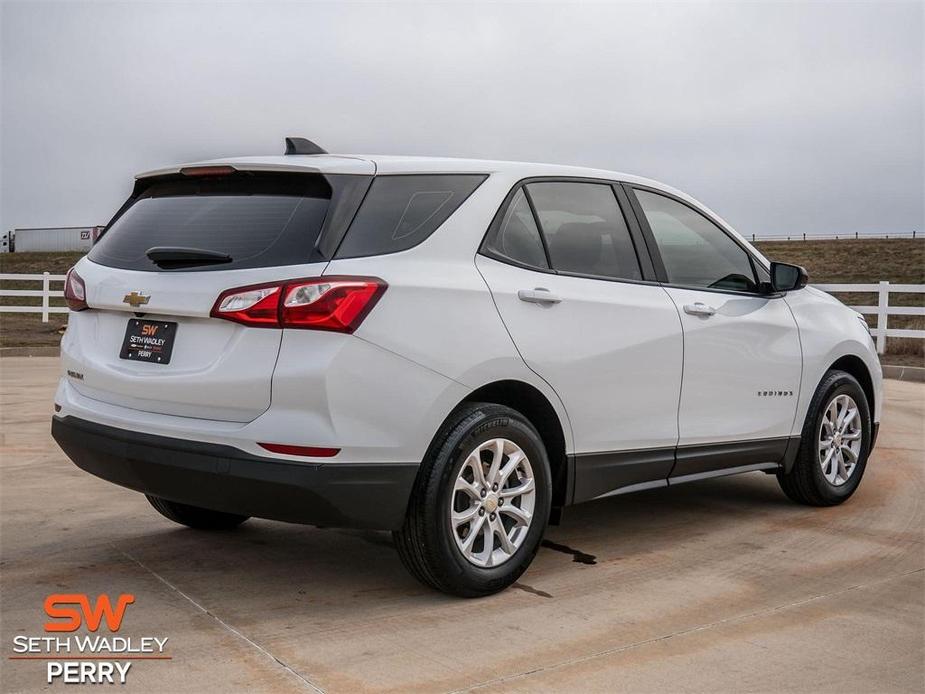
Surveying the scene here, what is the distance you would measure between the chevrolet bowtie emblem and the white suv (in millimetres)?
11

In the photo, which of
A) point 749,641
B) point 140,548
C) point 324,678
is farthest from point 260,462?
point 749,641

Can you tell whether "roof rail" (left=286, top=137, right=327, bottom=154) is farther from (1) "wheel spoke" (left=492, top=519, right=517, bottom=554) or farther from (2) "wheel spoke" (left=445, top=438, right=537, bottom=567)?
(1) "wheel spoke" (left=492, top=519, right=517, bottom=554)

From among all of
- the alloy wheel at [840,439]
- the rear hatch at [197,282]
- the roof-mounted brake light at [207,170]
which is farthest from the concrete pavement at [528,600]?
the roof-mounted brake light at [207,170]

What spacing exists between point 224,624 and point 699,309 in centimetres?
286

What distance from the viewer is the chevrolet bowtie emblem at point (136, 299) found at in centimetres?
454

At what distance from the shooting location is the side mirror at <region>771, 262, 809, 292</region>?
249 inches

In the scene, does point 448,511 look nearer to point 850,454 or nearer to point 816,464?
point 816,464

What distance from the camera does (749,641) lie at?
4.23 meters

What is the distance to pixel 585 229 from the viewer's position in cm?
536

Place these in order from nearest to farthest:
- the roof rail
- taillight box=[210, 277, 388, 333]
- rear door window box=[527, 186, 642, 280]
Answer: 1. taillight box=[210, 277, 388, 333]
2. the roof rail
3. rear door window box=[527, 186, 642, 280]

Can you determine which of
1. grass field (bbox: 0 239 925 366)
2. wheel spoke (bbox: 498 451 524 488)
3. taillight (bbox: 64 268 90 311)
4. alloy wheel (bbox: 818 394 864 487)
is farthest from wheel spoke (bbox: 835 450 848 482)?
grass field (bbox: 0 239 925 366)

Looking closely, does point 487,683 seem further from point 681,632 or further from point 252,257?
point 252,257

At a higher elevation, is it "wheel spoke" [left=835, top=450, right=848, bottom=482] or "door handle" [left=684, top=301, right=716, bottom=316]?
"door handle" [left=684, top=301, right=716, bottom=316]

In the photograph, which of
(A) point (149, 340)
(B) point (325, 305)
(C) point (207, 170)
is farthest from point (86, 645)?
(C) point (207, 170)
